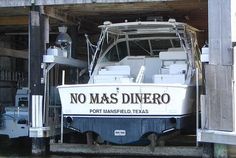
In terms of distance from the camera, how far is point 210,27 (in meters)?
10.5

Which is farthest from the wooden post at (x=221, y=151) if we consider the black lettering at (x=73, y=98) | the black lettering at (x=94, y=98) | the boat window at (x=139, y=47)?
the boat window at (x=139, y=47)

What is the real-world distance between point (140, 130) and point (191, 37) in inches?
117

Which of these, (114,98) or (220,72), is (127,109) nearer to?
(114,98)

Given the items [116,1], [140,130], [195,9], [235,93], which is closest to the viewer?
[235,93]

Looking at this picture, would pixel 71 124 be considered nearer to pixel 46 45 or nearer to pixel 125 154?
pixel 125 154

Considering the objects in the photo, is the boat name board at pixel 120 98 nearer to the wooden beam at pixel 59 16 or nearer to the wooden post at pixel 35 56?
the wooden post at pixel 35 56

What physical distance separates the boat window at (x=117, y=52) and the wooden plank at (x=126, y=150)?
2.54 meters

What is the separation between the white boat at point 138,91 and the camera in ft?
34.7

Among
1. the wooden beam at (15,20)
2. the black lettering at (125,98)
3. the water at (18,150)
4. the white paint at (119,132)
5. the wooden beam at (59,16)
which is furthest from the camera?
the wooden beam at (15,20)


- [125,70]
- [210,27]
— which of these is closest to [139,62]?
[125,70]

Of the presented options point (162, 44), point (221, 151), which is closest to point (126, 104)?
point (221, 151)

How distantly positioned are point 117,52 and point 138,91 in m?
2.93

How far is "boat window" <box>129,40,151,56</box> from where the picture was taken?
13250mm

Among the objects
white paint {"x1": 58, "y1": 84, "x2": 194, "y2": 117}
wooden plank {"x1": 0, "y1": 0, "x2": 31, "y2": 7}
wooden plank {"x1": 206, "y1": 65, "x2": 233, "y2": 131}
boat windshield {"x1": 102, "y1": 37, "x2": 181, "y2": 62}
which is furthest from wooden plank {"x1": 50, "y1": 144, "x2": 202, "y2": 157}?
wooden plank {"x1": 0, "y1": 0, "x2": 31, "y2": 7}
